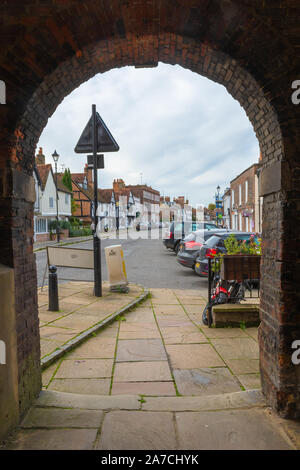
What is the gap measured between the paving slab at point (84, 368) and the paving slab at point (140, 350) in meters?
0.23

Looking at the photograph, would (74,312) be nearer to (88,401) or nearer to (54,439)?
(88,401)

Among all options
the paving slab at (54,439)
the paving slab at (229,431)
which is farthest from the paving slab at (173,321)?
the paving slab at (54,439)

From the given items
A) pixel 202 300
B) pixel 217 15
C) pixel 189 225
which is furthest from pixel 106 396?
pixel 189 225

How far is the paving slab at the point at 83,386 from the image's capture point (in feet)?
10.3

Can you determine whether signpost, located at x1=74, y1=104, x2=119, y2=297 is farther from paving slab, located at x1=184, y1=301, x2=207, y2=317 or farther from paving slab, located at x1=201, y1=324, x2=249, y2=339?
paving slab, located at x1=201, y1=324, x2=249, y2=339

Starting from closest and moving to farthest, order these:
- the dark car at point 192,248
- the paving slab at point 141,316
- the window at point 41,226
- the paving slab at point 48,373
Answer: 1. the paving slab at point 48,373
2. the paving slab at point 141,316
3. the dark car at point 192,248
4. the window at point 41,226

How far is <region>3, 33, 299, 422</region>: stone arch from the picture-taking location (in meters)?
2.62

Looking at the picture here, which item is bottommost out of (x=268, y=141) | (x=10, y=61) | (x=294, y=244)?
(x=294, y=244)

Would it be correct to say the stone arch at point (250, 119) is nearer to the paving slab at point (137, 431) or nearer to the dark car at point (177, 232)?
the paving slab at point (137, 431)

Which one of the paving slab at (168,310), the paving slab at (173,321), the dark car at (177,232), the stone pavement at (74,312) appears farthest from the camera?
the dark car at (177,232)

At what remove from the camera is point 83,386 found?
324 centimetres
